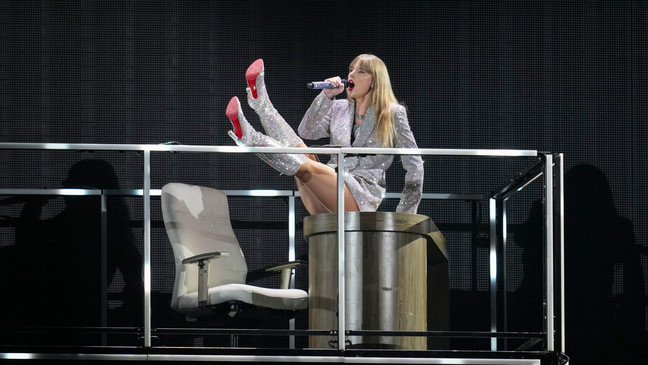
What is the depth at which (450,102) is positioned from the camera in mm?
5598

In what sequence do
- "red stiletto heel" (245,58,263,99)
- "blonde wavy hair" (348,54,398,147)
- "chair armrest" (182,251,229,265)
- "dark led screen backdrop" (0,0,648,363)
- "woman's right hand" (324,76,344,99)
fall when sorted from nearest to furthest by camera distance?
1. "chair armrest" (182,251,229,265)
2. "red stiletto heel" (245,58,263,99)
3. "blonde wavy hair" (348,54,398,147)
4. "woman's right hand" (324,76,344,99)
5. "dark led screen backdrop" (0,0,648,363)

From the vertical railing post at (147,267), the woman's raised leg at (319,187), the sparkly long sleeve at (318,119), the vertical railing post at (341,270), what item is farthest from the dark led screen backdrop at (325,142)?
the vertical railing post at (341,270)

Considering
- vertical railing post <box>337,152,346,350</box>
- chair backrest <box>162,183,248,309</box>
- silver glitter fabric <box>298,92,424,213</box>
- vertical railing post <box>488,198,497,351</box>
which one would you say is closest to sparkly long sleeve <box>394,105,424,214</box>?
silver glitter fabric <box>298,92,424,213</box>

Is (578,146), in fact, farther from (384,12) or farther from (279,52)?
(279,52)

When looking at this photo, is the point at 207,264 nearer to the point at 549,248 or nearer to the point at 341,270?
the point at 341,270

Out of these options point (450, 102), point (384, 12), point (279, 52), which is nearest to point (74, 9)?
point (279, 52)

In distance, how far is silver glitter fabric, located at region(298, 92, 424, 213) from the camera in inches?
169

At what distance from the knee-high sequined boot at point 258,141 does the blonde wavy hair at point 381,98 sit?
441 millimetres

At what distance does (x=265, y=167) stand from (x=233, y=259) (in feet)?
3.34

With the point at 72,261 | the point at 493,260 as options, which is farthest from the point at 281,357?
the point at 72,261

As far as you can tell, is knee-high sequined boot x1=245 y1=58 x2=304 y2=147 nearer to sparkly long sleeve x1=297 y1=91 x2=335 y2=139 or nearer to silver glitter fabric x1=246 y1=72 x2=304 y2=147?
silver glitter fabric x1=246 y1=72 x2=304 y2=147

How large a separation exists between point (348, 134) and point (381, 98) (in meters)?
0.24

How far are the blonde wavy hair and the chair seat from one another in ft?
2.51

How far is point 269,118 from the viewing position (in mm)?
4238
